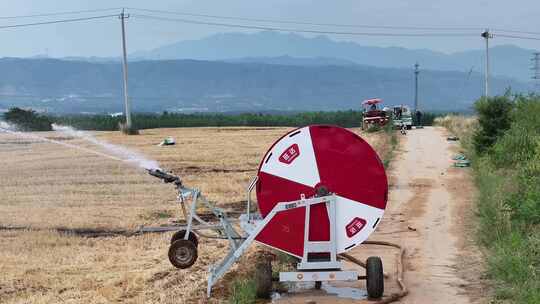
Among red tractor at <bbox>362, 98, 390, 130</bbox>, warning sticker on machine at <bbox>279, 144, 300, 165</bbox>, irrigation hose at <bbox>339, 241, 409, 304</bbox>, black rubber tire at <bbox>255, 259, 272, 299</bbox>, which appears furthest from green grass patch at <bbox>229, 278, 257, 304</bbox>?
red tractor at <bbox>362, 98, 390, 130</bbox>

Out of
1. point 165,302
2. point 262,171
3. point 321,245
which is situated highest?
point 262,171

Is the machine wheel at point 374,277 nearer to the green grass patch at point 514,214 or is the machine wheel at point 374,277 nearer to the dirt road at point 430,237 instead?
the dirt road at point 430,237

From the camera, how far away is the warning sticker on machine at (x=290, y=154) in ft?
33.0

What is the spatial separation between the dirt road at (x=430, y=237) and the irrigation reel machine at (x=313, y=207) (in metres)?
0.60

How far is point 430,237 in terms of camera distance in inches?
561

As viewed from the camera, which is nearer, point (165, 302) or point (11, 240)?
point (165, 302)

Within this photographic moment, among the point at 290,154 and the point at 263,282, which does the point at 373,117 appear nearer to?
the point at 290,154

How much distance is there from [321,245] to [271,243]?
668 millimetres

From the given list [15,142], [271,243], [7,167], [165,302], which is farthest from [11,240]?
[15,142]

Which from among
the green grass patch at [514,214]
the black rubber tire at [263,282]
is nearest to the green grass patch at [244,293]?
the black rubber tire at [263,282]

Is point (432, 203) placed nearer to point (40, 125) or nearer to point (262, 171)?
point (262, 171)

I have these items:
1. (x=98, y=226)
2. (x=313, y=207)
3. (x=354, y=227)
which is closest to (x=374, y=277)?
(x=354, y=227)

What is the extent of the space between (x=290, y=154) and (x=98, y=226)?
653 centimetres

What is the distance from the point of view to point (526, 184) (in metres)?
14.0
